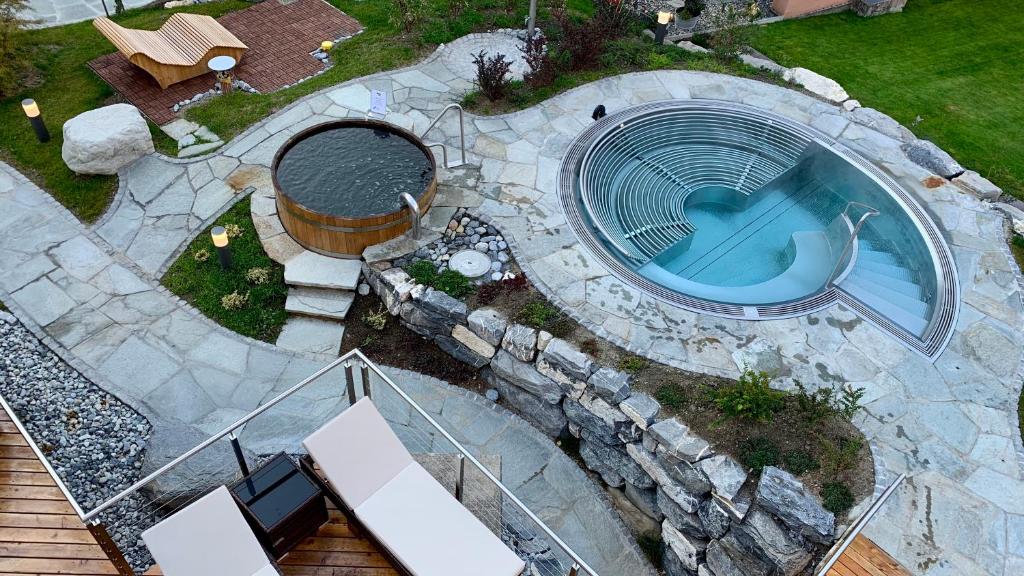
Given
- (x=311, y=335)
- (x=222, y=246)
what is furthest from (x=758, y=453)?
(x=222, y=246)

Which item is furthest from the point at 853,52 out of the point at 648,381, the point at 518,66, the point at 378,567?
the point at 378,567

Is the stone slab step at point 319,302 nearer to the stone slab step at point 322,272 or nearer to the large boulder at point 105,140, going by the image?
the stone slab step at point 322,272

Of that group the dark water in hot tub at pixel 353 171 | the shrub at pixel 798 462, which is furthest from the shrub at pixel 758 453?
the dark water in hot tub at pixel 353 171

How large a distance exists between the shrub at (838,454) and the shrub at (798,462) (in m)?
0.13

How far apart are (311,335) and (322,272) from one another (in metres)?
0.84

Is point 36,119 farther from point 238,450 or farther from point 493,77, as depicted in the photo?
point 238,450

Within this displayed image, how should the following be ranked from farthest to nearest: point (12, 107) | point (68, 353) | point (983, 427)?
point (12, 107) → point (68, 353) → point (983, 427)

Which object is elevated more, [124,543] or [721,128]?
[721,128]

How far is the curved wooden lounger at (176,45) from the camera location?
11859 mm

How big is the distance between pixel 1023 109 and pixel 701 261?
8038 millimetres

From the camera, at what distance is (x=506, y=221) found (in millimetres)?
9711

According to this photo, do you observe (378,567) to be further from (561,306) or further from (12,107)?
(12,107)

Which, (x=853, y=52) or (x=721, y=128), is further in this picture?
(x=853, y=52)

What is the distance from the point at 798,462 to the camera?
7.21m
